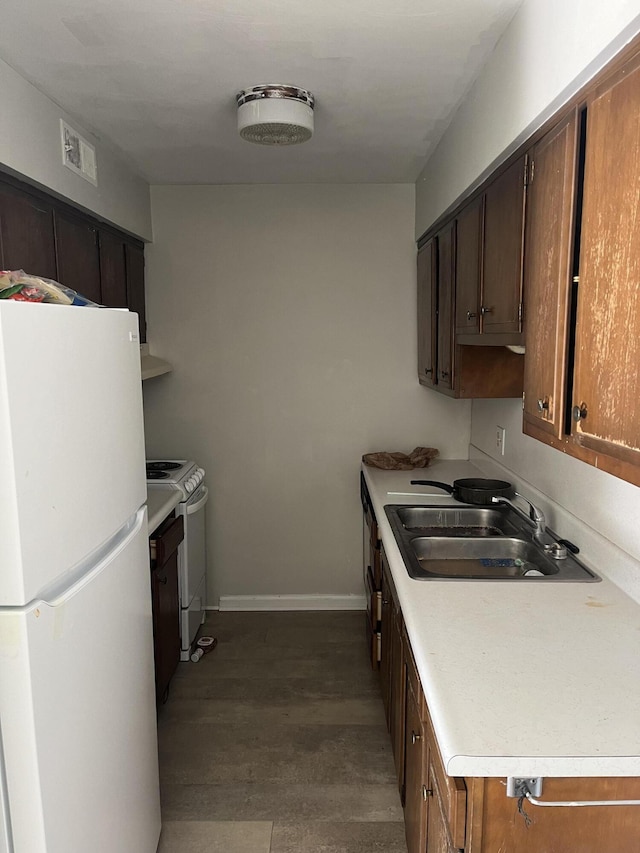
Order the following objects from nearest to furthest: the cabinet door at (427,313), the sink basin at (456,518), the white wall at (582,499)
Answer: the white wall at (582,499) → the sink basin at (456,518) → the cabinet door at (427,313)

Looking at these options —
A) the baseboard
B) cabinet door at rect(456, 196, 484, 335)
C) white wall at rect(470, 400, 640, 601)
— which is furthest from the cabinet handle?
the baseboard

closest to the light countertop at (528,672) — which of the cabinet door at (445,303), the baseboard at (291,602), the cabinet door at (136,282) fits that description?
the cabinet door at (445,303)

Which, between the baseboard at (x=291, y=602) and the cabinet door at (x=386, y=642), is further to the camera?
the baseboard at (x=291, y=602)

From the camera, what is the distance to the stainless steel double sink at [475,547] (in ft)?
6.64

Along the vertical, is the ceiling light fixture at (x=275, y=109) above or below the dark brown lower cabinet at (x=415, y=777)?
above

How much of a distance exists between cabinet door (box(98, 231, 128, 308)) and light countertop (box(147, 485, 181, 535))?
91 cm

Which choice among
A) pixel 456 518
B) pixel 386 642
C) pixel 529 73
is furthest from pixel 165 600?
pixel 529 73

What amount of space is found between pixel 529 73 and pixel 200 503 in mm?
2581

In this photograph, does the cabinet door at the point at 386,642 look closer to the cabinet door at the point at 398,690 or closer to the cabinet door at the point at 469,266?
the cabinet door at the point at 398,690

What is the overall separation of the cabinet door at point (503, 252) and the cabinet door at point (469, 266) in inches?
2.8

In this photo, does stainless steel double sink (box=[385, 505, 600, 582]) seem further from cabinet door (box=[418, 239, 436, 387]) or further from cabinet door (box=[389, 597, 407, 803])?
cabinet door (box=[418, 239, 436, 387])

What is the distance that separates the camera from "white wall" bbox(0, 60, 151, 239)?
2.00 meters

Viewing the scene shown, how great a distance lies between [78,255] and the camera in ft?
8.78

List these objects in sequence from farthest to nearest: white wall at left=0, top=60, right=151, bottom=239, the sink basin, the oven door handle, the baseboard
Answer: the baseboard
the oven door handle
the sink basin
white wall at left=0, top=60, right=151, bottom=239
